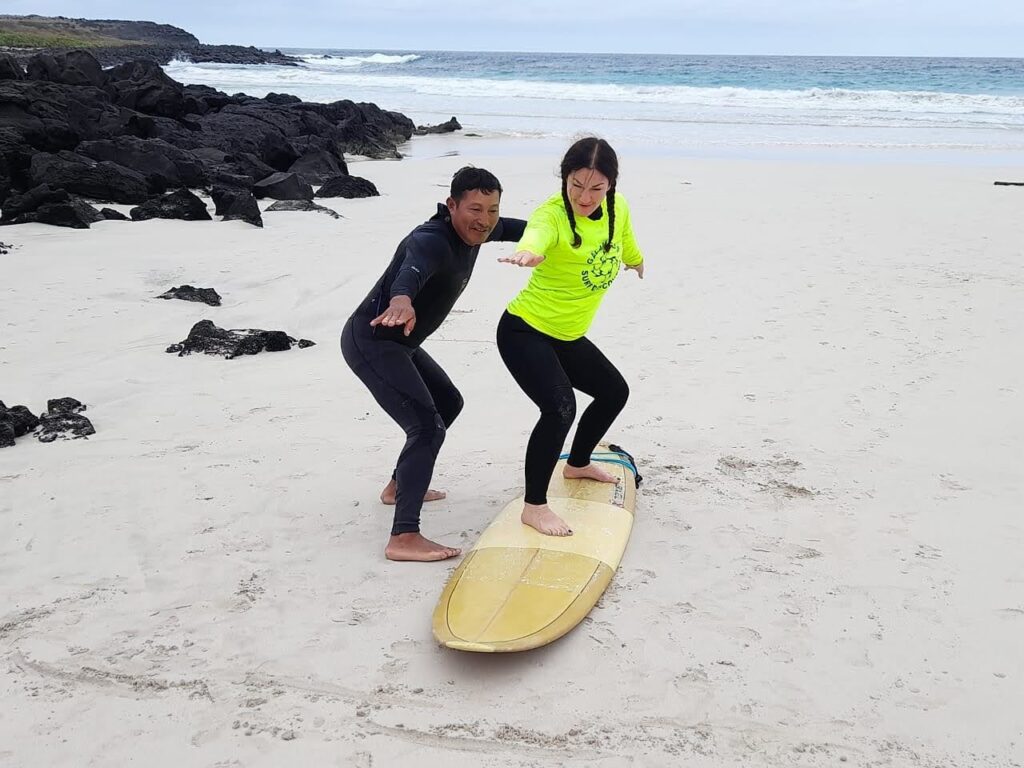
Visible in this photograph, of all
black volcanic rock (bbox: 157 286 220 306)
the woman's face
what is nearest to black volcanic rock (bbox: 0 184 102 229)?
black volcanic rock (bbox: 157 286 220 306)

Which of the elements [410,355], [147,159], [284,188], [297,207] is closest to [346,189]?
[284,188]

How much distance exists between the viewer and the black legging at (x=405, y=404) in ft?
12.6

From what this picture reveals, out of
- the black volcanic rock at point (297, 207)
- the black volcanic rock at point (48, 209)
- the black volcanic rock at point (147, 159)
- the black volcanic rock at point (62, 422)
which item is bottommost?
the black volcanic rock at point (62, 422)

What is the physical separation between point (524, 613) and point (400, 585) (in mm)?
662

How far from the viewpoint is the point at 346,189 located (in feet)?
44.8

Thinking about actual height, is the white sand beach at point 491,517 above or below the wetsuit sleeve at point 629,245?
below

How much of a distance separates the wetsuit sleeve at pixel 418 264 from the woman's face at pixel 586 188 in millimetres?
574

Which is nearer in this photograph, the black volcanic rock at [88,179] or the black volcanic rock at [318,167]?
the black volcanic rock at [88,179]

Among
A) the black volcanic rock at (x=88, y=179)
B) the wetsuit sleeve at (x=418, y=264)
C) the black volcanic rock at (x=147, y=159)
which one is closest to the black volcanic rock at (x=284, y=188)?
the black volcanic rock at (x=147, y=159)

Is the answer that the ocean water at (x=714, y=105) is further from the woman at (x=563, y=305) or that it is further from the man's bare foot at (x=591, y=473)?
the woman at (x=563, y=305)

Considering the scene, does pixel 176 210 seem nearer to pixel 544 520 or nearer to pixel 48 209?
pixel 48 209

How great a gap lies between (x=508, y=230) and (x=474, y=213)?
433mm

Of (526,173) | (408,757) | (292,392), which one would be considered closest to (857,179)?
(526,173)

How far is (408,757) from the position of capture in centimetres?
271
